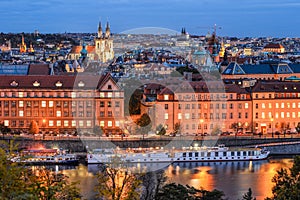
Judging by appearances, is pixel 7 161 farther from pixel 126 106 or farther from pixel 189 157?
pixel 126 106

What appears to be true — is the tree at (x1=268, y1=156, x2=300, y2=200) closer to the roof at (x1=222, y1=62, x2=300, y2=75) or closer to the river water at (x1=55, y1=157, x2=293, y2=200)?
the river water at (x1=55, y1=157, x2=293, y2=200)

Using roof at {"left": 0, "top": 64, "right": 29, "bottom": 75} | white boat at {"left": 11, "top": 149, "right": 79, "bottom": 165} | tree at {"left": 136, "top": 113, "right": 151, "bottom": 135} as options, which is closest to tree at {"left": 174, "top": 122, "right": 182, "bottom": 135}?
tree at {"left": 136, "top": 113, "right": 151, "bottom": 135}

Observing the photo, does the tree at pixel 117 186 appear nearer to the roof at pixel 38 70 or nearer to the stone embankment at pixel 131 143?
the stone embankment at pixel 131 143

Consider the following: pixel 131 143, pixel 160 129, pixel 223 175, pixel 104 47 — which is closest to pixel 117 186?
pixel 223 175

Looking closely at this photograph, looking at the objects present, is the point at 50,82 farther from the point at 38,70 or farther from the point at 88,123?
the point at 38,70

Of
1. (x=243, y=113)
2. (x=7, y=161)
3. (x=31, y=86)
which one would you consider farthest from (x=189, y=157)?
(x=7, y=161)

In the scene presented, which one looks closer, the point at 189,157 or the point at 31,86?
the point at 189,157
